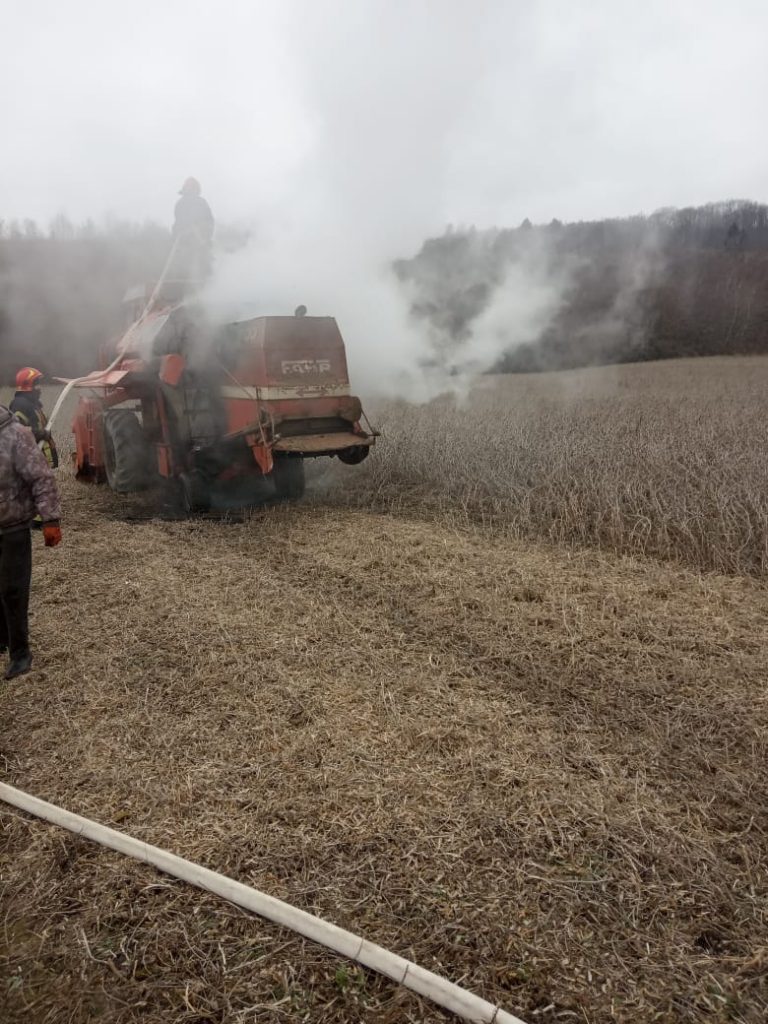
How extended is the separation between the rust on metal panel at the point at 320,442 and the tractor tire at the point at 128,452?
1.99 meters

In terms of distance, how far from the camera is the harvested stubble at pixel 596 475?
18.2 feet

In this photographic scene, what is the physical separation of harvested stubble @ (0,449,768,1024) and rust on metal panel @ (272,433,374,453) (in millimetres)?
1666

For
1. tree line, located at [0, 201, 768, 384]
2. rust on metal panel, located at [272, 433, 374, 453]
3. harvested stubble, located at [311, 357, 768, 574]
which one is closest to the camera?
harvested stubble, located at [311, 357, 768, 574]

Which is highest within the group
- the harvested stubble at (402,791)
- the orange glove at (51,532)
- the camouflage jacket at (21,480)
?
the camouflage jacket at (21,480)

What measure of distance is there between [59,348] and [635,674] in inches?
629

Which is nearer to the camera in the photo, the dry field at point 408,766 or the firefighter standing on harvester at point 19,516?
the dry field at point 408,766

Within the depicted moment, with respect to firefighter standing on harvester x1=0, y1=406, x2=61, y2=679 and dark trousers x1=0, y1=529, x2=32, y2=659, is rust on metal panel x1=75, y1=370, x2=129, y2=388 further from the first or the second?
dark trousers x1=0, y1=529, x2=32, y2=659

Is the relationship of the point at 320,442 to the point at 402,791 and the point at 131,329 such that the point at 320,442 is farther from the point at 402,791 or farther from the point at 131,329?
the point at 402,791

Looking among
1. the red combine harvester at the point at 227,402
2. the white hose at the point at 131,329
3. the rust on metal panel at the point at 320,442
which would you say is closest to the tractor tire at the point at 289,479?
the red combine harvester at the point at 227,402

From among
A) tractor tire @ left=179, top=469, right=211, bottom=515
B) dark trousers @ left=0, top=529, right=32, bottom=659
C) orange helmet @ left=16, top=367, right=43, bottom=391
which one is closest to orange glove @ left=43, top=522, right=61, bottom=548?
dark trousers @ left=0, top=529, right=32, bottom=659

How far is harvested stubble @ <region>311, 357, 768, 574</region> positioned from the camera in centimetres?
556

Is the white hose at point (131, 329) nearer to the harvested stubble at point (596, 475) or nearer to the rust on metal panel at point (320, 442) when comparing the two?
the rust on metal panel at point (320, 442)

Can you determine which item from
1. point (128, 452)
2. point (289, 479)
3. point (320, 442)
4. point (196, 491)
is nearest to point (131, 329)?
point (128, 452)

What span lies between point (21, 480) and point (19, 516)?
0.19 m
